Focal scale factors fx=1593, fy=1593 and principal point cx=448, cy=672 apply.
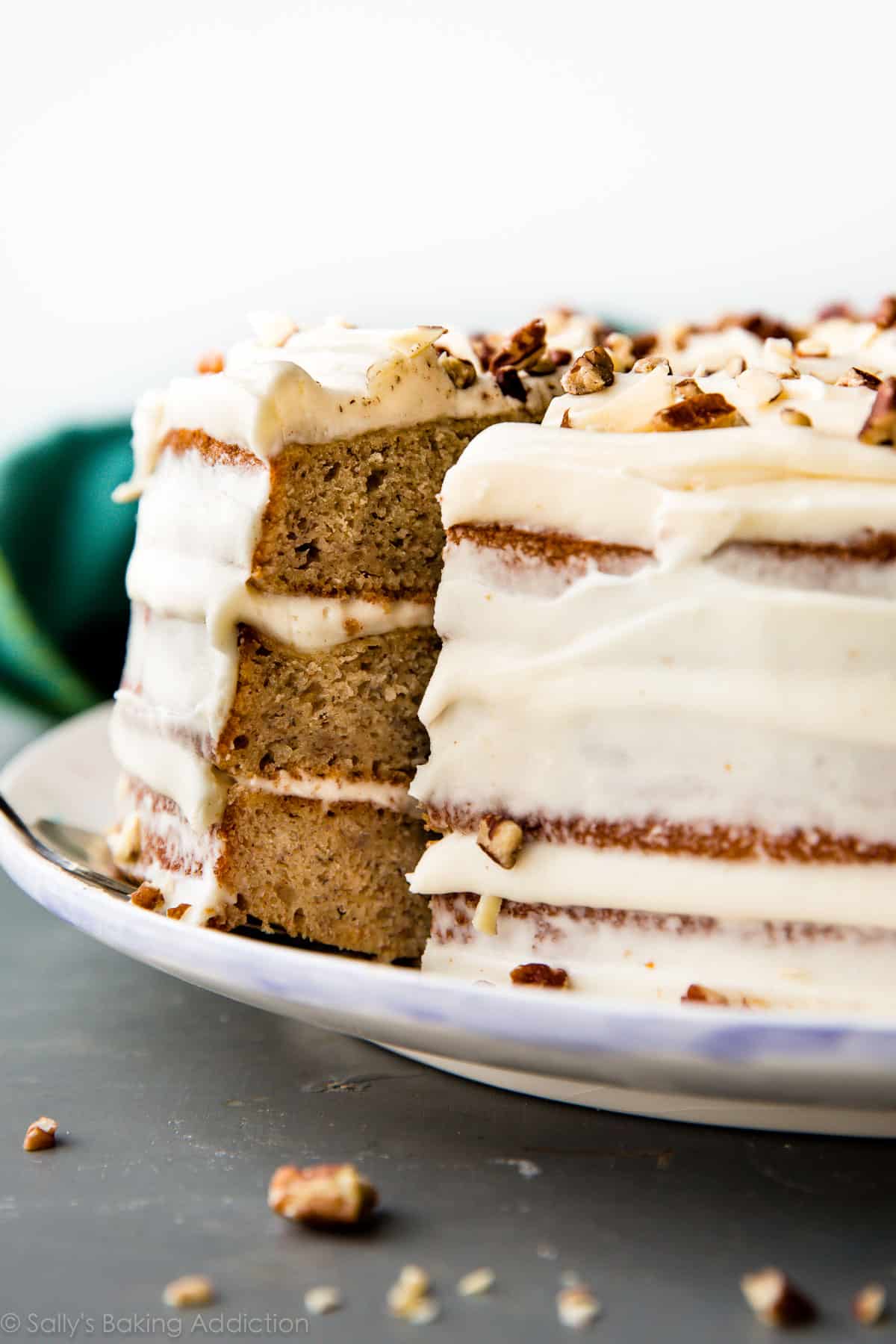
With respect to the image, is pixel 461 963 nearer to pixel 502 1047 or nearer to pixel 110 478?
pixel 502 1047

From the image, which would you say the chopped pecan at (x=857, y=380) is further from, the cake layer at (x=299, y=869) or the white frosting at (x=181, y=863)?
the white frosting at (x=181, y=863)

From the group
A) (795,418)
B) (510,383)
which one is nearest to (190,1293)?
(795,418)

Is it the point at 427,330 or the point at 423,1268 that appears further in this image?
the point at 427,330

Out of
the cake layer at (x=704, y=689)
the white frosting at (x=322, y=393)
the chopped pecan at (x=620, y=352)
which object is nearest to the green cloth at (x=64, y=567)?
the white frosting at (x=322, y=393)

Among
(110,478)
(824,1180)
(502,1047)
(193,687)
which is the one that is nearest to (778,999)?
(824,1180)

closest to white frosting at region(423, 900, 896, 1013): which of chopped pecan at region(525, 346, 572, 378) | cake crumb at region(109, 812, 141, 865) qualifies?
cake crumb at region(109, 812, 141, 865)

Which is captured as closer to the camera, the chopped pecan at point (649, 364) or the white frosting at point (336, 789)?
the chopped pecan at point (649, 364)

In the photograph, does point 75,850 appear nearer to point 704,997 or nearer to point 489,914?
point 489,914
